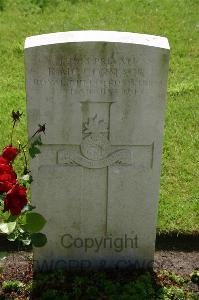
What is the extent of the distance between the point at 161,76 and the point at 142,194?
0.97m

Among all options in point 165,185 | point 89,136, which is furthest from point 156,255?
point 89,136

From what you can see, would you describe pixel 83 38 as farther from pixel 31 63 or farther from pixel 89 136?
pixel 89 136

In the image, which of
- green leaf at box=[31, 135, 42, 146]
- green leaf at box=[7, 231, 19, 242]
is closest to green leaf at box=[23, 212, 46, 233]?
green leaf at box=[7, 231, 19, 242]

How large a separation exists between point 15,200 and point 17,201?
1 centimetres

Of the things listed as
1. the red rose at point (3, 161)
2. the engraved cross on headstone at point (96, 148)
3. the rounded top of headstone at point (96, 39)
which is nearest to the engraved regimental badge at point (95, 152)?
the engraved cross on headstone at point (96, 148)

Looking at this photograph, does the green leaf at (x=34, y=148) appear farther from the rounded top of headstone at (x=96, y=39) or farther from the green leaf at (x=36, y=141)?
the rounded top of headstone at (x=96, y=39)

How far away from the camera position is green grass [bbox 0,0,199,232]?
219 inches

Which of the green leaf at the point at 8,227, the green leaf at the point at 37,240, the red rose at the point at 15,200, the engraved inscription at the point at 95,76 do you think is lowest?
the green leaf at the point at 37,240

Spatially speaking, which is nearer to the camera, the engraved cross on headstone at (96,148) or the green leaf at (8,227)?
the green leaf at (8,227)

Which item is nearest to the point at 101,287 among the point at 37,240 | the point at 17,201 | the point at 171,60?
the point at 37,240

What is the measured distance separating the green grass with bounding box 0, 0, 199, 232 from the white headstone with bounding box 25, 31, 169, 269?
0.73 meters

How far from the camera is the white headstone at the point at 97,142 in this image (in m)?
3.81

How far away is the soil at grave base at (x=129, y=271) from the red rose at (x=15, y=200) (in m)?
1.32

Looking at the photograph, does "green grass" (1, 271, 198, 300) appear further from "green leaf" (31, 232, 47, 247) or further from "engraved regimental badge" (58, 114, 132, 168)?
"engraved regimental badge" (58, 114, 132, 168)
